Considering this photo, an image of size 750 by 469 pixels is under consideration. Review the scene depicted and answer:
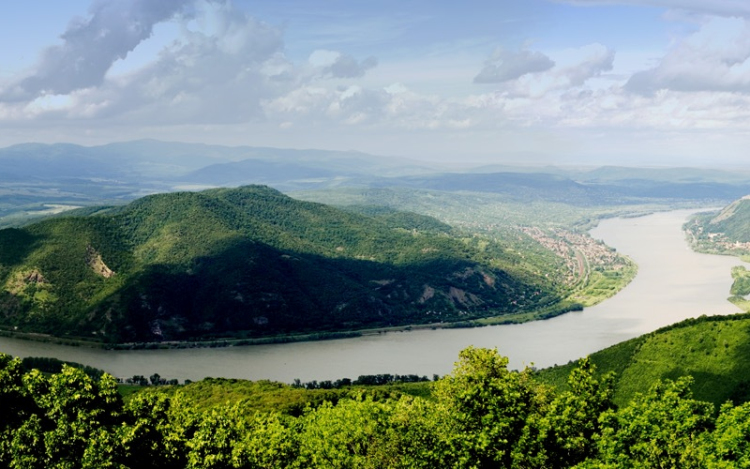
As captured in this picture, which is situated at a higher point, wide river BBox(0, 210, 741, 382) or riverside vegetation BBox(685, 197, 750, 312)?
riverside vegetation BBox(685, 197, 750, 312)

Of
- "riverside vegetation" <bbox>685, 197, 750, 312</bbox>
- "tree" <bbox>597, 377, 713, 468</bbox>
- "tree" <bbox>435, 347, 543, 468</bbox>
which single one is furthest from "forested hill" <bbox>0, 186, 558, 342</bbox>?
"tree" <bbox>597, 377, 713, 468</bbox>

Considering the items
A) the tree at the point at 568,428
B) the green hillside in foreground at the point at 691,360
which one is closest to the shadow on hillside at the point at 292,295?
the green hillside in foreground at the point at 691,360

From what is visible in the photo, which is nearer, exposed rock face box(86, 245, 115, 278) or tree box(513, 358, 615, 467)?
tree box(513, 358, 615, 467)

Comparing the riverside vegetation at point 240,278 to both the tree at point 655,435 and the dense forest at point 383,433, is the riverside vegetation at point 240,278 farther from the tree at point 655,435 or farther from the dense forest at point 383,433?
the tree at point 655,435

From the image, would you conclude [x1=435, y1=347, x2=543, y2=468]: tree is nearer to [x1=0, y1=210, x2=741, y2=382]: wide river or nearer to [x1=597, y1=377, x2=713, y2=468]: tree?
[x1=597, y1=377, x2=713, y2=468]: tree

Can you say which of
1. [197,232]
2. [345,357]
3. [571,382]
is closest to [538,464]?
[571,382]

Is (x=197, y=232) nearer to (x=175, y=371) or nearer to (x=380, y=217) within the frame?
(x=175, y=371)
